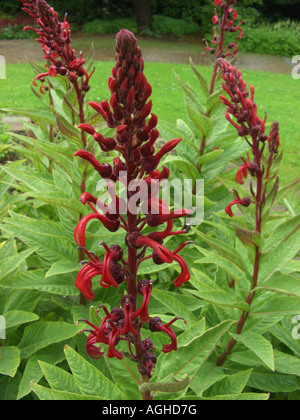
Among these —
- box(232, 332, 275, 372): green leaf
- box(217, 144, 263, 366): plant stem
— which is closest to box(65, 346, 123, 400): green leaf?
box(232, 332, 275, 372): green leaf

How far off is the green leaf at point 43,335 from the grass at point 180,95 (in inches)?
191

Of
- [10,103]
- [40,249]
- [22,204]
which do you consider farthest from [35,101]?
[40,249]

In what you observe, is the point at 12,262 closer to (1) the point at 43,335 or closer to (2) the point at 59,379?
(1) the point at 43,335

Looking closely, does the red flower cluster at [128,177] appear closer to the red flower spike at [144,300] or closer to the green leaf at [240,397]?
the red flower spike at [144,300]

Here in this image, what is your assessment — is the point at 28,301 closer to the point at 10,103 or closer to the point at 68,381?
the point at 68,381

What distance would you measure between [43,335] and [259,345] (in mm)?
1107

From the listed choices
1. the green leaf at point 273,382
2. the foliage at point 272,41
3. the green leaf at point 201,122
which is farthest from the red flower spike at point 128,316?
the foliage at point 272,41

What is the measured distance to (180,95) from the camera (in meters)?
11.0

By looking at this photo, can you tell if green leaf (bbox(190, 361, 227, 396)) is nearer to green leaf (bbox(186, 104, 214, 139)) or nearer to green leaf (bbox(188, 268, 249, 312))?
green leaf (bbox(188, 268, 249, 312))

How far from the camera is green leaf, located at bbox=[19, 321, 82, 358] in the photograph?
1.96m

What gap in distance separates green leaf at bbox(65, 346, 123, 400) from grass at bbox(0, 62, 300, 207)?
16.9 feet

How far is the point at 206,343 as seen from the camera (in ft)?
4.60

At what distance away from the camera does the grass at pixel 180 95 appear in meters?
8.05

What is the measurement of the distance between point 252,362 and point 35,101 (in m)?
8.58
